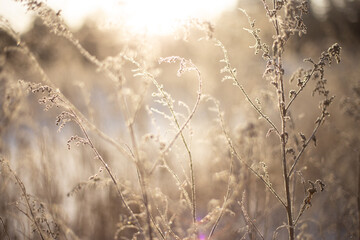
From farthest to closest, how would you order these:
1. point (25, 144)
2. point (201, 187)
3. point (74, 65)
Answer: point (74, 65)
point (201, 187)
point (25, 144)

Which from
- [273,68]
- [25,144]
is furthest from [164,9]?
[25,144]

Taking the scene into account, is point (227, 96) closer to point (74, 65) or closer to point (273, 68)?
point (74, 65)

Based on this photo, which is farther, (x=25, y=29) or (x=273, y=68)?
(x=25, y=29)

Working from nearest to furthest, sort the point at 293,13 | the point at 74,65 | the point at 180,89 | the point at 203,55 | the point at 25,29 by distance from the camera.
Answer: the point at 293,13 < the point at 25,29 < the point at 74,65 < the point at 203,55 < the point at 180,89

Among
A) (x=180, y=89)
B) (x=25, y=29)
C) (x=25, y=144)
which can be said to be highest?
(x=180, y=89)

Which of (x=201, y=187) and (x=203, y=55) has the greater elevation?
(x=203, y=55)

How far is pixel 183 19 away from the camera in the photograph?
1390 mm

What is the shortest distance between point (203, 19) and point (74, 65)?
3519mm

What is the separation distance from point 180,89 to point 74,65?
3.67m

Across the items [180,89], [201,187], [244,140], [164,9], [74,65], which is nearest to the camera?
[164,9]

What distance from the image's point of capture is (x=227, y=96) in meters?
4.69

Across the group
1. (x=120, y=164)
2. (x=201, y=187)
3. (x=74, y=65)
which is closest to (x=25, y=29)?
(x=74, y=65)

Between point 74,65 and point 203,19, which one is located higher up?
point 74,65

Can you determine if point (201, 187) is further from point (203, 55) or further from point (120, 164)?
point (203, 55)
